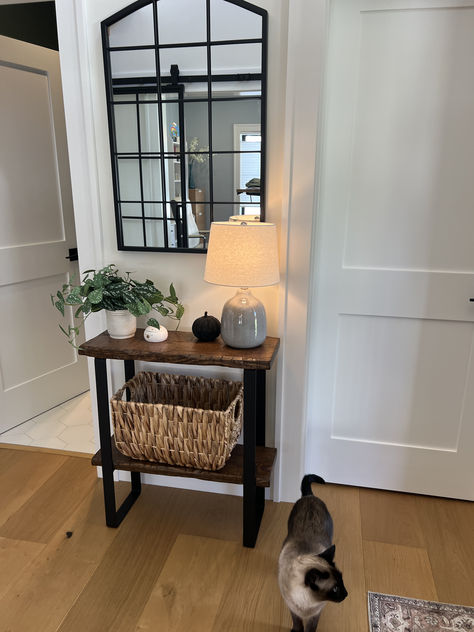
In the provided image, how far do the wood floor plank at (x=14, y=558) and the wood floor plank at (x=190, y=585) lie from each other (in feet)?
1.69

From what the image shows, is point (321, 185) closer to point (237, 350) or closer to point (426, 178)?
point (426, 178)

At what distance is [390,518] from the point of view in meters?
1.99

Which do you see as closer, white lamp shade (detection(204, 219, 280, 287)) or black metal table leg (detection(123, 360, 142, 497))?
white lamp shade (detection(204, 219, 280, 287))

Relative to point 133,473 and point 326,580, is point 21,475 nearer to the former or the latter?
point 133,473

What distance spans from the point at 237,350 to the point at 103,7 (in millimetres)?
1362

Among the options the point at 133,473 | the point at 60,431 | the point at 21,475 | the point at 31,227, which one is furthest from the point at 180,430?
the point at 31,227

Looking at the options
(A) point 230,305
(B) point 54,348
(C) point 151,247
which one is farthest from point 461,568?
(B) point 54,348

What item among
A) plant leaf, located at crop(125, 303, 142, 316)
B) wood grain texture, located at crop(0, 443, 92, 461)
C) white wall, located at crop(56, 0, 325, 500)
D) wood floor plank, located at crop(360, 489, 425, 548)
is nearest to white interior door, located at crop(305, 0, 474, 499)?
wood floor plank, located at crop(360, 489, 425, 548)

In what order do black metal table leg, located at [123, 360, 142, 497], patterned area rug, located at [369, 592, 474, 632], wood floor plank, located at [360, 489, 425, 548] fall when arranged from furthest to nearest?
black metal table leg, located at [123, 360, 142, 497] < wood floor plank, located at [360, 489, 425, 548] < patterned area rug, located at [369, 592, 474, 632]

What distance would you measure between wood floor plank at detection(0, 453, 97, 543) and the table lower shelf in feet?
1.16

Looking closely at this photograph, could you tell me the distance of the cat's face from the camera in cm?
126

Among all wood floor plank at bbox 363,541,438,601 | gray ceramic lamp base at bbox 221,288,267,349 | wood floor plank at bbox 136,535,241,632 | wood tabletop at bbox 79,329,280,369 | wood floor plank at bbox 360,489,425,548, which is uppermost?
gray ceramic lamp base at bbox 221,288,267,349

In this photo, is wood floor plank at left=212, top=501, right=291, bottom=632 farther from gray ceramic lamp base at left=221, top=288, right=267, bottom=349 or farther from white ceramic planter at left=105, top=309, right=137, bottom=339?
white ceramic planter at left=105, top=309, right=137, bottom=339

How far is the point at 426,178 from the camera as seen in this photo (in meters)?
1.78
